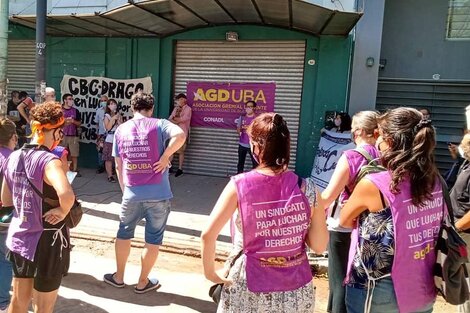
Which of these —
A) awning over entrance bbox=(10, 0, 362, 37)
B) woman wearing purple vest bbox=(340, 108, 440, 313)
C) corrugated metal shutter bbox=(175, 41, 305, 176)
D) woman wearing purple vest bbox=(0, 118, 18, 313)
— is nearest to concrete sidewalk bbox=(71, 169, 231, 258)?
corrugated metal shutter bbox=(175, 41, 305, 176)

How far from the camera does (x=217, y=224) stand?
1.95 m

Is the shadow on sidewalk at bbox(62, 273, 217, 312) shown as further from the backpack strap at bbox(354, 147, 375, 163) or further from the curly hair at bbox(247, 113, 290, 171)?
the curly hair at bbox(247, 113, 290, 171)

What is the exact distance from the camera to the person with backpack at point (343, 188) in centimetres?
275

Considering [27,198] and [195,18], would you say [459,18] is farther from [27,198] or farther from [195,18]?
[27,198]

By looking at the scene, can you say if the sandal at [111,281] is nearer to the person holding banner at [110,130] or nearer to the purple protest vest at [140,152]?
the purple protest vest at [140,152]

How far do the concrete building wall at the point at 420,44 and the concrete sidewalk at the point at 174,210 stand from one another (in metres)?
4.55

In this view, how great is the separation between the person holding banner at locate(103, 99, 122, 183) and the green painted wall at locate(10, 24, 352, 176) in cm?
113

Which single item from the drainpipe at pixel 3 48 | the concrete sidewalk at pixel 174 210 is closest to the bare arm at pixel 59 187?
the concrete sidewalk at pixel 174 210

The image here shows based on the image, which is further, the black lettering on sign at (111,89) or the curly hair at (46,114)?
the black lettering on sign at (111,89)

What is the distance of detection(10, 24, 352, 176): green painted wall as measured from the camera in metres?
8.24

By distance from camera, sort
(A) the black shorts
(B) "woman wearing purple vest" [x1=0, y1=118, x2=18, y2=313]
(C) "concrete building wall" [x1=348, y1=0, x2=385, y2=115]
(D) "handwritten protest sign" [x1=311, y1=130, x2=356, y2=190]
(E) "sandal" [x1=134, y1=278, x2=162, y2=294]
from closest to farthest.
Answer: (A) the black shorts
(B) "woman wearing purple vest" [x1=0, y1=118, x2=18, y2=313]
(E) "sandal" [x1=134, y1=278, x2=162, y2=294]
(D) "handwritten protest sign" [x1=311, y1=130, x2=356, y2=190]
(C) "concrete building wall" [x1=348, y1=0, x2=385, y2=115]

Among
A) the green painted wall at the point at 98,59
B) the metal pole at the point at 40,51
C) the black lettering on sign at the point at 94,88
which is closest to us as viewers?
the metal pole at the point at 40,51

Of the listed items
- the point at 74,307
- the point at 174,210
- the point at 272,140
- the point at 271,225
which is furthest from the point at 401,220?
the point at 174,210

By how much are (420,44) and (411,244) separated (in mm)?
8081
